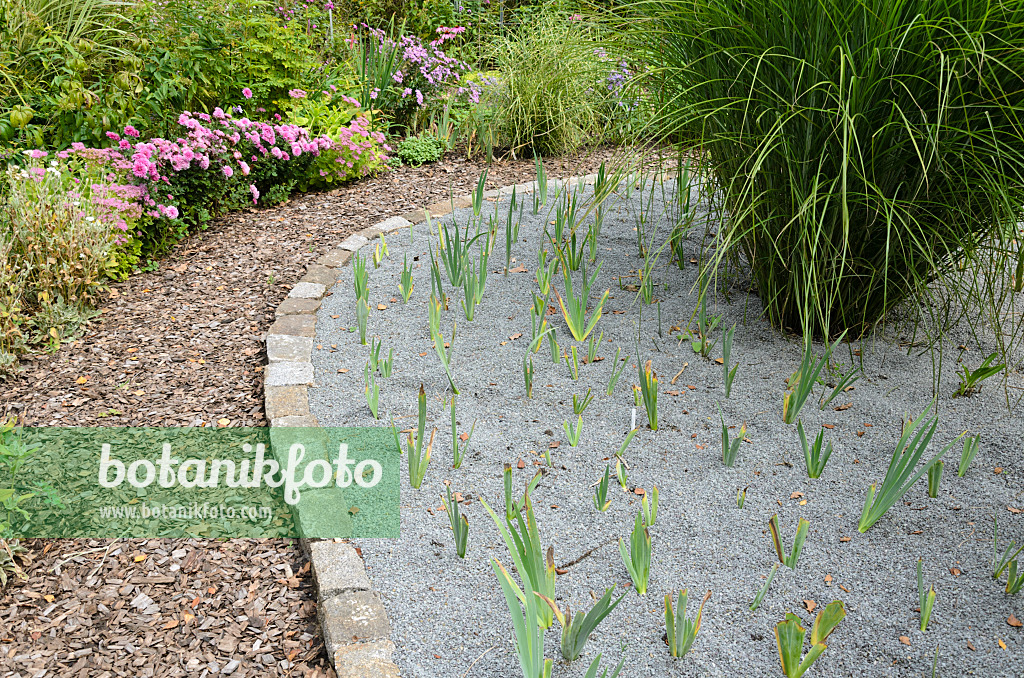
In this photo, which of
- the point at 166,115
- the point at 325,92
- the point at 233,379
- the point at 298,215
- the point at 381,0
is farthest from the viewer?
the point at 381,0

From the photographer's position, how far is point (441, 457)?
6.69 feet

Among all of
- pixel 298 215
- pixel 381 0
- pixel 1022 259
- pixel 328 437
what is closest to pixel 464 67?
pixel 381 0

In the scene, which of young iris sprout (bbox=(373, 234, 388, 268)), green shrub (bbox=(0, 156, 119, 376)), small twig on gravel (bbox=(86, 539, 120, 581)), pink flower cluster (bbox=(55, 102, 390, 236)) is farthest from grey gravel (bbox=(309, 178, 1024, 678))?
pink flower cluster (bbox=(55, 102, 390, 236))

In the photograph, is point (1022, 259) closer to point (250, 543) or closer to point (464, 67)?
point (250, 543)

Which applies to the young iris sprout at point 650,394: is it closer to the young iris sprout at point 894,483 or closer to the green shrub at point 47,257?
the young iris sprout at point 894,483

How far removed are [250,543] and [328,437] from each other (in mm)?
376

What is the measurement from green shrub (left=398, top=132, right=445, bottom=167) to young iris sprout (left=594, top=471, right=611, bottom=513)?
3182 mm

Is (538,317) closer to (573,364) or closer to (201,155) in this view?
(573,364)

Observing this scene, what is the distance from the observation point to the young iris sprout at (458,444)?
1.92m

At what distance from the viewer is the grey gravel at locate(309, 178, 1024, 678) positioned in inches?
58.2

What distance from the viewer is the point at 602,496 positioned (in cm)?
176

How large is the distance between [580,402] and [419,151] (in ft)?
9.30

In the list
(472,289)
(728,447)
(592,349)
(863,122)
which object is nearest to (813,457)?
(728,447)

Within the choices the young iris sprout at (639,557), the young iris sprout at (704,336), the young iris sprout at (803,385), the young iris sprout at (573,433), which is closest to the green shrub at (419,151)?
the young iris sprout at (704,336)
